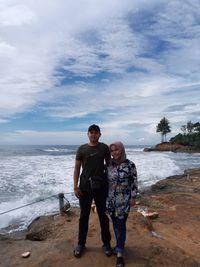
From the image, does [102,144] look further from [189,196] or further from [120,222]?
[189,196]

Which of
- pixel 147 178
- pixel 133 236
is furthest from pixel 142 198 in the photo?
pixel 147 178

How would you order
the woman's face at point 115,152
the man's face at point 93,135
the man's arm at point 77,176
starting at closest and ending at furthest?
1. the woman's face at point 115,152
2. the man's face at point 93,135
3. the man's arm at point 77,176

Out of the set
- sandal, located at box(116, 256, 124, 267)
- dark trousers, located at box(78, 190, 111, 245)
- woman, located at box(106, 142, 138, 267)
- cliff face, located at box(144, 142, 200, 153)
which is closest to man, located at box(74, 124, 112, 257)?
dark trousers, located at box(78, 190, 111, 245)

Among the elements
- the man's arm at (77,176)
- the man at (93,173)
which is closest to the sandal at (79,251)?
the man at (93,173)

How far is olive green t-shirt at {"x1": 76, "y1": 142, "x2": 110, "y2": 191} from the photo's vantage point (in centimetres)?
441

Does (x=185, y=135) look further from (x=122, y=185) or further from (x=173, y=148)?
(x=122, y=185)

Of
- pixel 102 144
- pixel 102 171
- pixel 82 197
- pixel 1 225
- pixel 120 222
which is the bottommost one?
pixel 1 225

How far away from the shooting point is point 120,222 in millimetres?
4281

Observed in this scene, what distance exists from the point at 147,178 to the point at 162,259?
13206 mm

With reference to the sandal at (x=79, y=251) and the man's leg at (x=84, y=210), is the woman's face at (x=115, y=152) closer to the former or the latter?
the man's leg at (x=84, y=210)

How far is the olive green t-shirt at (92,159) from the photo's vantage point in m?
4.41

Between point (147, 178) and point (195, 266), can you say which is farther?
point (147, 178)

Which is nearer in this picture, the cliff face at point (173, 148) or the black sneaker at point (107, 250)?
the black sneaker at point (107, 250)

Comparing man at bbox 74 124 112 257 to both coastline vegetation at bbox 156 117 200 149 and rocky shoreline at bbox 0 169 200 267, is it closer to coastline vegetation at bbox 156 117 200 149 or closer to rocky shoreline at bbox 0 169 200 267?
rocky shoreline at bbox 0 169 200 267
